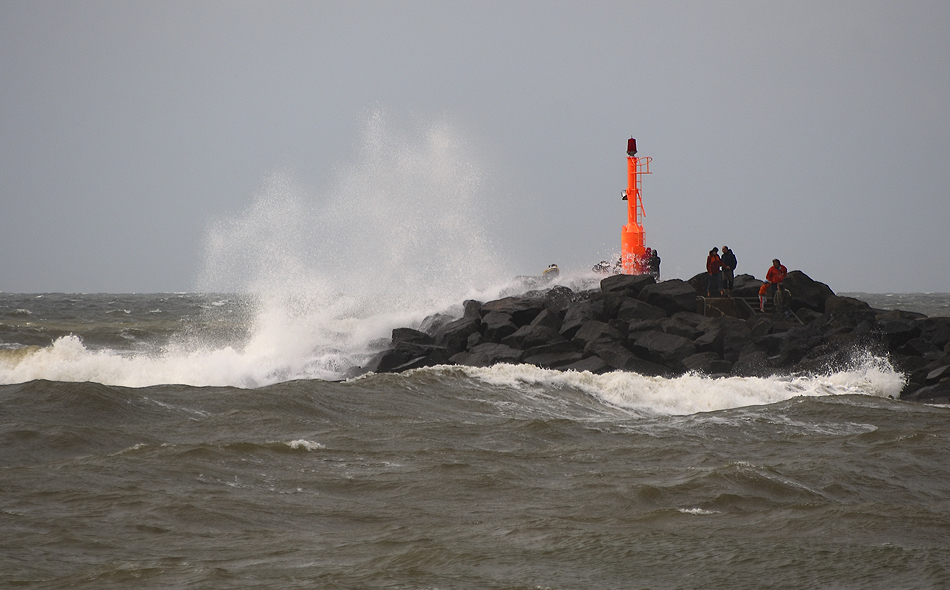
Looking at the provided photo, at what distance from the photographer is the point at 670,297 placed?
57.9 ft

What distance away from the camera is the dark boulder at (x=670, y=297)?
17.6 m

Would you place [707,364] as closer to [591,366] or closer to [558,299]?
[591,366]

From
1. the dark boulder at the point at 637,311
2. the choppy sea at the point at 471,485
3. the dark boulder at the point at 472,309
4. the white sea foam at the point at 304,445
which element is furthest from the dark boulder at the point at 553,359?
the white sea foam at the point at 304,445

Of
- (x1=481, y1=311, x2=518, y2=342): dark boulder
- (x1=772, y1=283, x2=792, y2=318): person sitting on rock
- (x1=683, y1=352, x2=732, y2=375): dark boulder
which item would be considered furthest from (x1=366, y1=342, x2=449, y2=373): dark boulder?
(x1=772, y1=283, x2=792, y2=318): person sitting on rock

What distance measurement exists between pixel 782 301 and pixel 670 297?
7.60 feet

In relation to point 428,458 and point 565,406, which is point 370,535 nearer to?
point 428,458

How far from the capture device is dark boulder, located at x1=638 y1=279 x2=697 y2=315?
17625 mm

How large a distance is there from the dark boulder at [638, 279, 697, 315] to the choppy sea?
439cm

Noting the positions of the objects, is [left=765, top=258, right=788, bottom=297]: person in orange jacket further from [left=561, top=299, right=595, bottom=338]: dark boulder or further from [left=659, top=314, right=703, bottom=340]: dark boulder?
[left=561, top=299, right=595, bottom=338]: dark boulder

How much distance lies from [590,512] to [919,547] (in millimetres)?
2098

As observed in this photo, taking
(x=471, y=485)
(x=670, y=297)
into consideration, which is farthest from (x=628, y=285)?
(x=471, y=485)

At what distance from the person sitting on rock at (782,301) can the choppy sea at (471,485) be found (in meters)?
4.57

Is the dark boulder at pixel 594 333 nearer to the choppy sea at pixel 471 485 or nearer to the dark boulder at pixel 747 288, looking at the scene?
the choppy sea at pixel 471 485

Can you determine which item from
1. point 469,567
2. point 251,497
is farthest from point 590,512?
point 251,497
